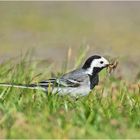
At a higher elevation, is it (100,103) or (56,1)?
(56,1)

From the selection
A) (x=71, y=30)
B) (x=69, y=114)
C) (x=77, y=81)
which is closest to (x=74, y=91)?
(x=77, y=81)

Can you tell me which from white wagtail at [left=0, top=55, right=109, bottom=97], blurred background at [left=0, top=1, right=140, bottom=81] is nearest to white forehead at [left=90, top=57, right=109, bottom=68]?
white wagtail at [left=0, top=55, right=109, bottom=97]

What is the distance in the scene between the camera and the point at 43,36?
18.9 m

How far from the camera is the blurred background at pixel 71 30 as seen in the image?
1677cm

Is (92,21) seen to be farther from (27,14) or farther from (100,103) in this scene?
(100,103)

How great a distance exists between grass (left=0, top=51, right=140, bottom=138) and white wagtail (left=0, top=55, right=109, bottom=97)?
0.14 meters

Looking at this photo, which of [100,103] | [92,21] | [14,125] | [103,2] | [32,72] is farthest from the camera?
[103,2]

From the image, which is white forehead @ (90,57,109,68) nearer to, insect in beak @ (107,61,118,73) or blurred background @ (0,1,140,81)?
insect in beak @ (107,61,118,73)

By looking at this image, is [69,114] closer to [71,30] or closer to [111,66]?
[111,66]

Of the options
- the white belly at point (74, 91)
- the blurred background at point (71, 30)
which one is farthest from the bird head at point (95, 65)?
the blurred background at point (71, 30)

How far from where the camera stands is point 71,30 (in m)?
19.8

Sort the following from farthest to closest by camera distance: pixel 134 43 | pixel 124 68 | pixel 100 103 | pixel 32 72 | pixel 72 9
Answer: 1. pixel 72 9
2. pixel 134 43
3. pixel 124 68
4. pixel 32 72
5. pixel 100 103

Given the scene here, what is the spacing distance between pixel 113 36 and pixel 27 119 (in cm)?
1118

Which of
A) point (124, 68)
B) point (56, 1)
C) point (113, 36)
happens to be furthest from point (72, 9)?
point (124, 68)
